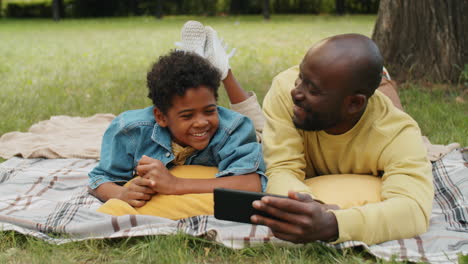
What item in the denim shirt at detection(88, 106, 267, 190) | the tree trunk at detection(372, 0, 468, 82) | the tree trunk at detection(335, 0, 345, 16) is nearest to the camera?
the denim shirt at detection(88, 106, 267, 190)

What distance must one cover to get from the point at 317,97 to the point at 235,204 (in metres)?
0.72

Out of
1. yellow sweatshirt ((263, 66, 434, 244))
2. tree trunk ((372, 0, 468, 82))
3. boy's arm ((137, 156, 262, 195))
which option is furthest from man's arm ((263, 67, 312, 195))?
tree trunk ((372, 0, 468, 82))

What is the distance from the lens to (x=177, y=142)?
302 cm

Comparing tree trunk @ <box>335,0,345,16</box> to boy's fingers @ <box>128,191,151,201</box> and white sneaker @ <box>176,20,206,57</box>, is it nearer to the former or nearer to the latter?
white sneaker @ <box>176,20,206,57</box>

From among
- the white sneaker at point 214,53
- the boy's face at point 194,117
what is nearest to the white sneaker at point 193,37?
the white sneaker at point 214,53

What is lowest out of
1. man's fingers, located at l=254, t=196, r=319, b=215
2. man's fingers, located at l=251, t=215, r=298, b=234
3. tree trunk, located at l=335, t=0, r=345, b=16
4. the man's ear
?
tree trunk, located at l=335, t=0, r=345, b=16

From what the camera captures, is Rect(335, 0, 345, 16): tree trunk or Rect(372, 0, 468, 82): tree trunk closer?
Rect(372, 0, 468, 82): tree trunk

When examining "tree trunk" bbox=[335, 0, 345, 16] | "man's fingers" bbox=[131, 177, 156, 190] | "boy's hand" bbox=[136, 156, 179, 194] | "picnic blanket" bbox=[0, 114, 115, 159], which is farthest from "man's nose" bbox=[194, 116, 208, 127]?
"tree trunk" bbox=[335, 0, 345, 16]

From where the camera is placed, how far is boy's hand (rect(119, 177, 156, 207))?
9.00 ft

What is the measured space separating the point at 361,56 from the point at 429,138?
222cm

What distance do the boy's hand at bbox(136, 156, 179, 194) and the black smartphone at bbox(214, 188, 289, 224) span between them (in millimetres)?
566

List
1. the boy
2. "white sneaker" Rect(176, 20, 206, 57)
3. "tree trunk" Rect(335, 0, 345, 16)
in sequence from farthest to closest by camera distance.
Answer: "tree trunk" Rect(335, 0, 345, 16)
"white sneaker" Rect(176, 20, 206, 57)
the boy

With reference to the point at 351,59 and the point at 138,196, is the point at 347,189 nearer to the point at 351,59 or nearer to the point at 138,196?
the point at 351,59

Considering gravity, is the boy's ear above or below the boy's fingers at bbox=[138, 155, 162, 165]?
above
